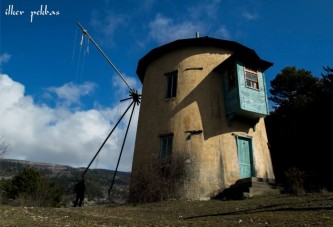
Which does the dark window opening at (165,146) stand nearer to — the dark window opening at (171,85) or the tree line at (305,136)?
the dark window opening at (171,85)

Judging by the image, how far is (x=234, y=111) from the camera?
17.7 metres

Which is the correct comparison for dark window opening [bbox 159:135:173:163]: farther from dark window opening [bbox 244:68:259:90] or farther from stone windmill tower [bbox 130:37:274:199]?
dark window opening [bbox 244:68:259:90]

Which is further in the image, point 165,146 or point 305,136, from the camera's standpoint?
point 305,136

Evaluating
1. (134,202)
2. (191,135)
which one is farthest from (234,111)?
(134,202)

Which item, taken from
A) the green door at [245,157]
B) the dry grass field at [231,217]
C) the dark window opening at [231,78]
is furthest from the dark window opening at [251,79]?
the dry grass field at [231,217]

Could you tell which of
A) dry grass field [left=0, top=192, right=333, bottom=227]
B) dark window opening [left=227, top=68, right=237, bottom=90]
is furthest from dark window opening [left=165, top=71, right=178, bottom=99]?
dry grass field [left=0, top=192, right=333, bottom=227]

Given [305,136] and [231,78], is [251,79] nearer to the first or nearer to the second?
[231,78]

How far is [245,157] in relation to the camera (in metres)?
18.1

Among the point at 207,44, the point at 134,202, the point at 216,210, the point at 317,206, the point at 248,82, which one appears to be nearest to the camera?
the point at 317,206

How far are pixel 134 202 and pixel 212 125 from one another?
5661 mm

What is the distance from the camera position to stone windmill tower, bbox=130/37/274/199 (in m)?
17.0

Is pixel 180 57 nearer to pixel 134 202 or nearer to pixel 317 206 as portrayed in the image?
pixel 134 202

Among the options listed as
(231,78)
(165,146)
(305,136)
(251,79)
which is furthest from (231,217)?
(305,136)

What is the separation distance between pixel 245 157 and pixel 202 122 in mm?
2957
